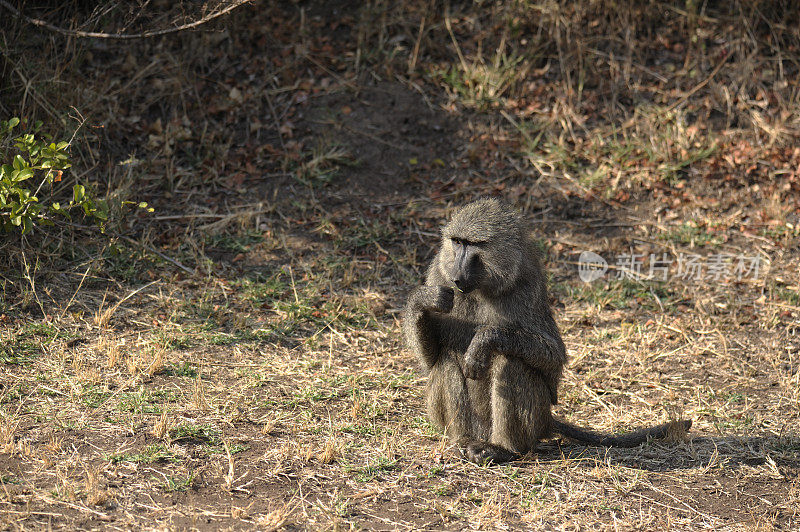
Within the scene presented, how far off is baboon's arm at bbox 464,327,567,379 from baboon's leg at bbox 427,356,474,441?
21 cm

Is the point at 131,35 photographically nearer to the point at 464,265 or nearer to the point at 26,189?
the point at 26,189

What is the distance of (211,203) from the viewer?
7.62 meters

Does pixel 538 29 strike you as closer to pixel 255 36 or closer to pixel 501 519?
pixel 255 36

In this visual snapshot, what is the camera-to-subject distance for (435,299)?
14.8ft

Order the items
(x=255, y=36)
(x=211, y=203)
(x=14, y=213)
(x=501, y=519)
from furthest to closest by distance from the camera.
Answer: (x=255, y=36)
(x=211, y=203)
(x=14, y=213)
(x=501, y=519)

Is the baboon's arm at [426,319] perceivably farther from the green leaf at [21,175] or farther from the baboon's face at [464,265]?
the green leaf at [21,175]

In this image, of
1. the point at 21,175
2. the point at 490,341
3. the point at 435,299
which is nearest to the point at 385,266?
the point at 435,299

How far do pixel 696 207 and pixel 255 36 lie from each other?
505 cm

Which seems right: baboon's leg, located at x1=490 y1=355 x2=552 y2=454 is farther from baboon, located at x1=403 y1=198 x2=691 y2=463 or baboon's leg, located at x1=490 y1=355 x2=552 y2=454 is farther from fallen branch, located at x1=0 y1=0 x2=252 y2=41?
fallen branch, located at x1=0 y1=0 x2=252 y2=41

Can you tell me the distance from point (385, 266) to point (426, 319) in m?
2.59

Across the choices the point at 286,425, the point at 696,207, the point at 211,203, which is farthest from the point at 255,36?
the point at 286,425

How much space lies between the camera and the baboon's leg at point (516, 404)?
4.60 m

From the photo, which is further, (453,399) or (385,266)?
(385,266)

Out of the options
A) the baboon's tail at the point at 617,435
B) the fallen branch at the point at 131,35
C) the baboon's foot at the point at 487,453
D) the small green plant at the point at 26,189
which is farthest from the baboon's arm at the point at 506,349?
the fallen branch at the point at 131,35
